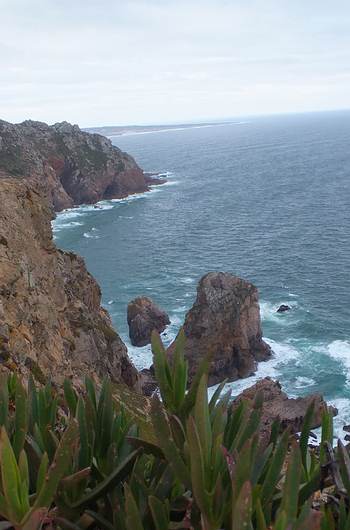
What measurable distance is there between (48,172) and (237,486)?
98197 millimetres

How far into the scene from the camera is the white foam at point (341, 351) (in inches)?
1564

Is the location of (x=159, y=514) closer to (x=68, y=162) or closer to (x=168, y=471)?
(x=168, y=471)

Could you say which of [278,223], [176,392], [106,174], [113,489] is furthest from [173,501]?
[106,174]

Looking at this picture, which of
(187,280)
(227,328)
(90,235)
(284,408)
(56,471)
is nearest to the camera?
(56,471)

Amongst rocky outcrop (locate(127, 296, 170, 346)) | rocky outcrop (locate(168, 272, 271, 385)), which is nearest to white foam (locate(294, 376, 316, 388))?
rocky outcrop (locate(168, 272, 271, 385))

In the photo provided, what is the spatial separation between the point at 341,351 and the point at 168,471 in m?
39.7

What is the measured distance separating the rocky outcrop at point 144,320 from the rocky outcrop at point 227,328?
456 cm

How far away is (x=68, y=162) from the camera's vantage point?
109562 mm

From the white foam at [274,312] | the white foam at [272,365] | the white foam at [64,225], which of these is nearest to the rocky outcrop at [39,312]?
the white foam at [272,365]

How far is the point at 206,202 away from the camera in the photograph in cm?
10050

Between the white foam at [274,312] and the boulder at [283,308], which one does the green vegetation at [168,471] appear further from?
the boulder at [283,308]

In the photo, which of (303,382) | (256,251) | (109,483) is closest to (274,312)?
(303,382)

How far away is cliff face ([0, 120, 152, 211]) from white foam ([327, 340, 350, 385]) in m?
62.9

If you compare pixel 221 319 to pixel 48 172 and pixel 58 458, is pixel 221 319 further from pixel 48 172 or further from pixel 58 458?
pixel 48 172
